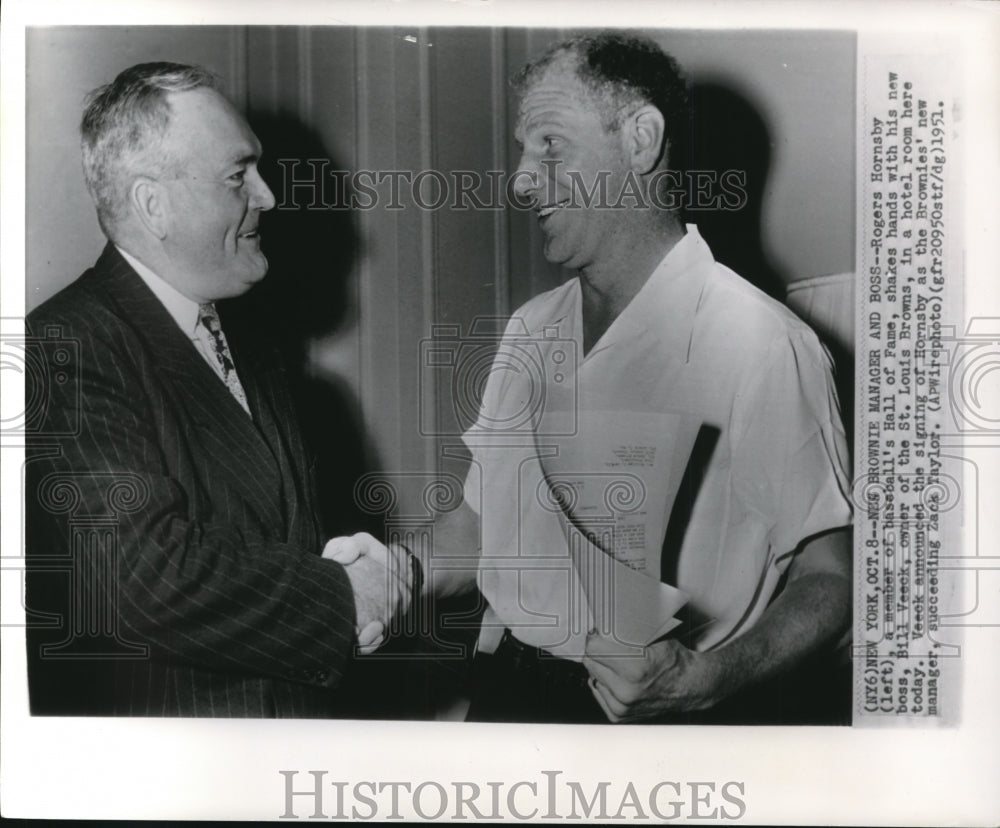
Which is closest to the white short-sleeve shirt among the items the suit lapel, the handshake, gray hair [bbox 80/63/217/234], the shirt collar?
the handshake

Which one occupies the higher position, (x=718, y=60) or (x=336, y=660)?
(x=718, y=60)

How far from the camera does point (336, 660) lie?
164 centimetres

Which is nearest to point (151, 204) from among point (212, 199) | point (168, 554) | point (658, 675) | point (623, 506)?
point (212, 199)

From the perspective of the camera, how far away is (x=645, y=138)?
1624 millimetres

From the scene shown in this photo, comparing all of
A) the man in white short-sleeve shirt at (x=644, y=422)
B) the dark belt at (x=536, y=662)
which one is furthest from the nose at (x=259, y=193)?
the dark belt at (x=536, y=662)

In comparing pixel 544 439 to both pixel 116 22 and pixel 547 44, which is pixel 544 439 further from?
pixel 116 22

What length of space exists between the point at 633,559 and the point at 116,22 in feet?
3.64

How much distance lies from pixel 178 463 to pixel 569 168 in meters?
0.72

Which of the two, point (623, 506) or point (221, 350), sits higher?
point (221, 350)

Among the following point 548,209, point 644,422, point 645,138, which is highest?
point 645,138

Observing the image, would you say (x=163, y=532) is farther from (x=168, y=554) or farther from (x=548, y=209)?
(x=548, y=209)

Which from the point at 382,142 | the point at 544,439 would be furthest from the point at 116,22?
the point at 544,439

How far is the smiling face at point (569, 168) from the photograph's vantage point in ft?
5.32

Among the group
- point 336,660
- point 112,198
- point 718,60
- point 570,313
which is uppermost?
point 718,60
